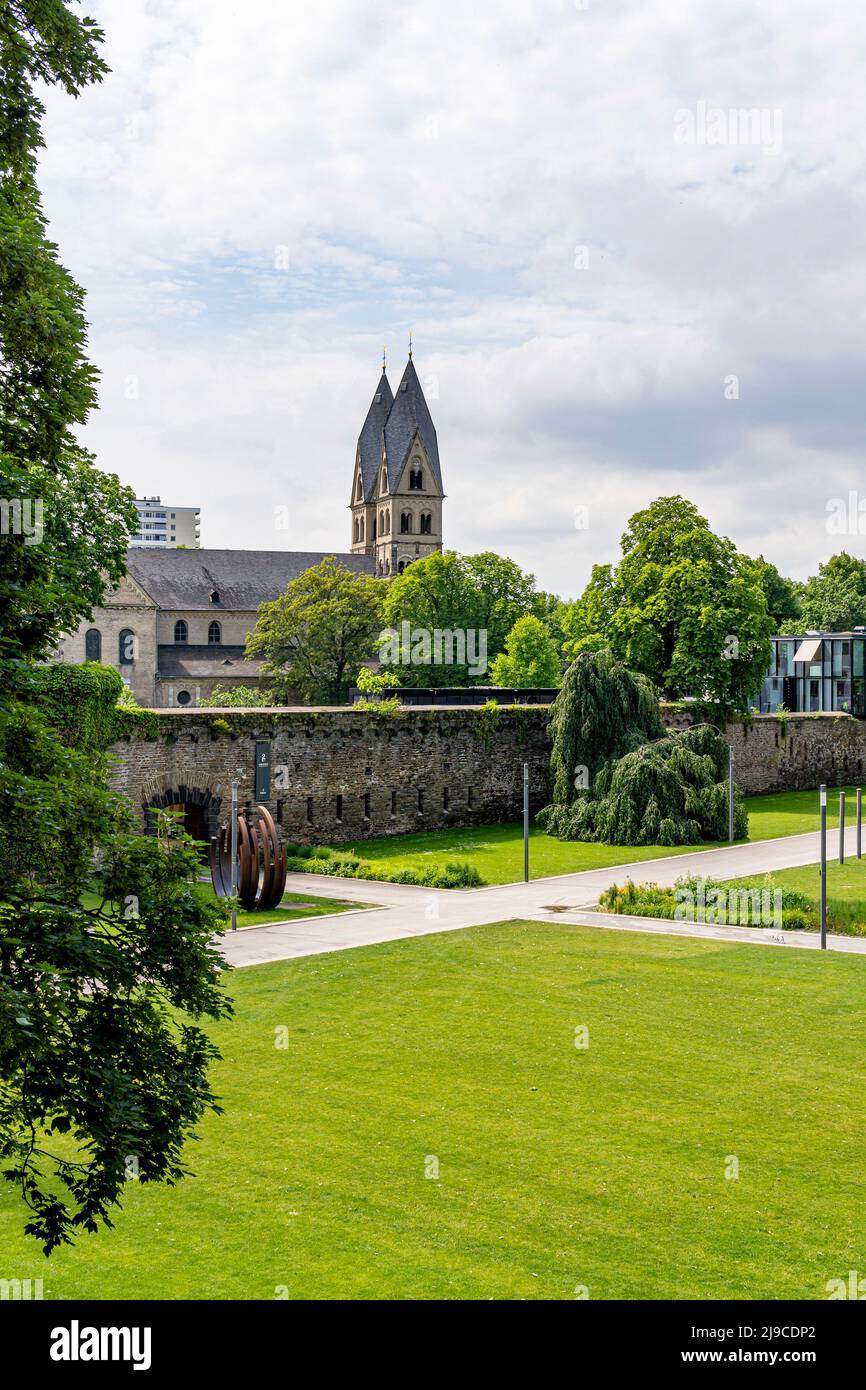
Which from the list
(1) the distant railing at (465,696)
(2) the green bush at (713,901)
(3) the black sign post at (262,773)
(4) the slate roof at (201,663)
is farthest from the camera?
(4) the slate roof at (201,663)

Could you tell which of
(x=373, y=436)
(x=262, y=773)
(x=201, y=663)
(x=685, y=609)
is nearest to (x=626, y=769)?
(x=262, y=773)

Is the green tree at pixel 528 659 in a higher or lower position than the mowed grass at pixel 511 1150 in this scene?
higher

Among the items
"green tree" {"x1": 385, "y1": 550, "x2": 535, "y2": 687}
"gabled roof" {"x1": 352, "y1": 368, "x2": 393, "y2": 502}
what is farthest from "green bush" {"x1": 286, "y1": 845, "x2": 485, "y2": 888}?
"gabled roof" {"x1": 352, "y1": 368, "x2": 393, "y2": 502}

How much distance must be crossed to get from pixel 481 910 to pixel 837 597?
7716 cm

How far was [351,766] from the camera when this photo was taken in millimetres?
31703

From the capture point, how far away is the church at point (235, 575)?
7538cm

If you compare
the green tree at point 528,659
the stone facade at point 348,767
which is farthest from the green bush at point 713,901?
the green tree at point 528,659

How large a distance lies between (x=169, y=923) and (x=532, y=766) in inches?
1183

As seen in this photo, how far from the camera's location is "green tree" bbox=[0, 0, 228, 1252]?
6.30 meters

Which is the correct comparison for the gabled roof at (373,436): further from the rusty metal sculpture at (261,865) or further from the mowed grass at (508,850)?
the rusty metal sculpture at (261,865)

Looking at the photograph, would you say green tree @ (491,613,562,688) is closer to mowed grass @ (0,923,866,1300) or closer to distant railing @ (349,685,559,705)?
distant railing @ (349,685,559,705)

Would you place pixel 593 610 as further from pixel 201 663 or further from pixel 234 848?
pixel 201 663

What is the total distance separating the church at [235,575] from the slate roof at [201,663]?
8cm

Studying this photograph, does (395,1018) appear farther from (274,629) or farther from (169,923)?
(274,629)
